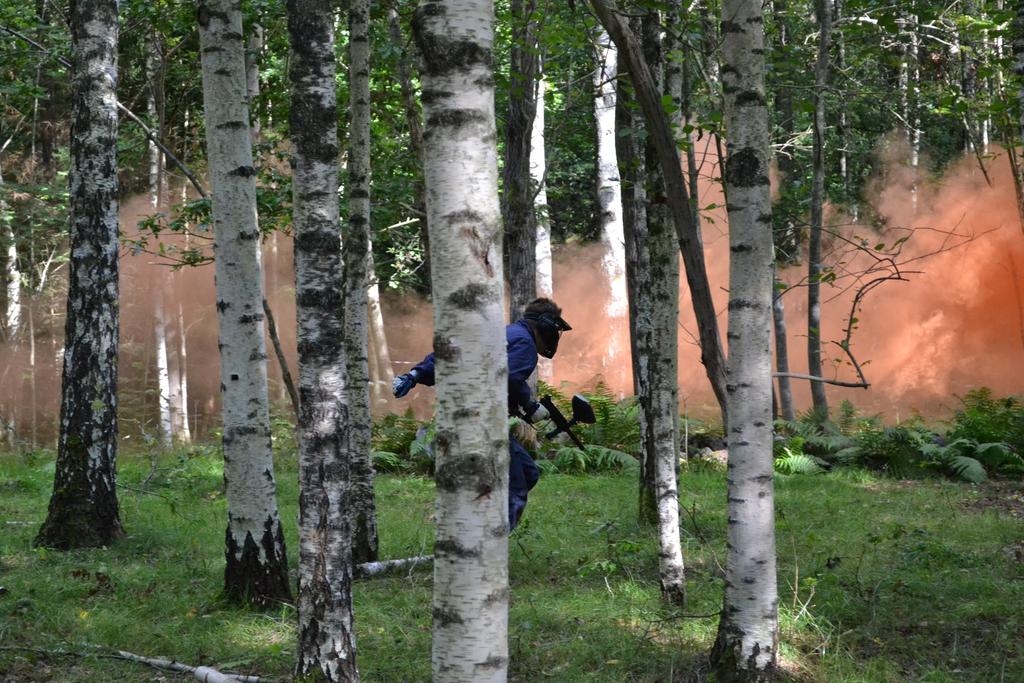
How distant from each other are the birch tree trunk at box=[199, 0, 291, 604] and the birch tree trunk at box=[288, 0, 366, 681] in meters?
1.69

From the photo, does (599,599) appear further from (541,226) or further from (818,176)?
(541,226)

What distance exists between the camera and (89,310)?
9.88 meters

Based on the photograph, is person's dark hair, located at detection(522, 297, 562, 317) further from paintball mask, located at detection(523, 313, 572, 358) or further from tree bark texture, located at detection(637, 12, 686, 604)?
tree bark texture, located at detection(637, 12, 686, 604)

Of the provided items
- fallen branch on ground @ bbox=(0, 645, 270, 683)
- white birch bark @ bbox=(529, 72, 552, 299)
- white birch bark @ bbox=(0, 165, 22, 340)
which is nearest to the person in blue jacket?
fallen branch on ground @ bbox=(0, 645, 270, 683)

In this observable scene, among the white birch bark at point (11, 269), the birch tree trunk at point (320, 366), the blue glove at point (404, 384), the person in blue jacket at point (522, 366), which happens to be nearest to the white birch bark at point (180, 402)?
the white birch bark at point (11, 269)

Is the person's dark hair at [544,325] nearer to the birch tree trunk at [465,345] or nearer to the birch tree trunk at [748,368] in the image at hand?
the birch tree trunk at [748,368]

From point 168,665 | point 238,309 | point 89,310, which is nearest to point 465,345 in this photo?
point 168,665

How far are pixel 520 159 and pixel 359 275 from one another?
370 cm

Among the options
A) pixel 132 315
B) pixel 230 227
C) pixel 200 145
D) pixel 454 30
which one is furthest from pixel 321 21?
pixel 132 315

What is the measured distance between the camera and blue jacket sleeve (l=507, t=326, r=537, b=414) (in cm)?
670

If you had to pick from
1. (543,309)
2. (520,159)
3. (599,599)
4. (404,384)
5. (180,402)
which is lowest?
(599,599)

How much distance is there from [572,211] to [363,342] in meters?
23.8

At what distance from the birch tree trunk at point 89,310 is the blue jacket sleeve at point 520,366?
5083 millimetres

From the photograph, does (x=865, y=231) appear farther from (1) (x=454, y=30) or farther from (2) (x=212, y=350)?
(1) (x=454, y=30)
